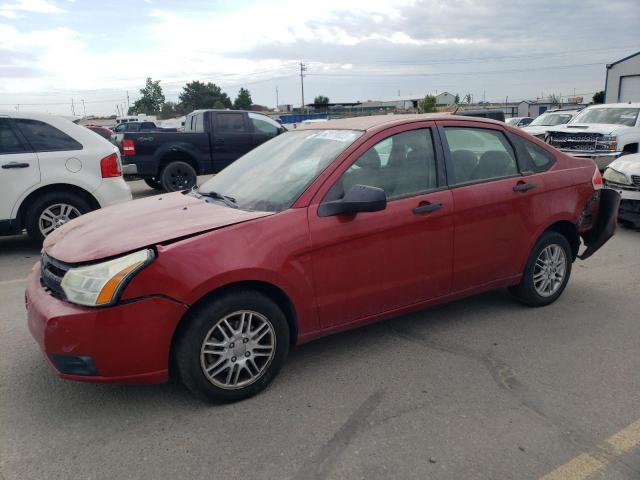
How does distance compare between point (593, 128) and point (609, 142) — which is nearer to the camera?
point (609, 142)

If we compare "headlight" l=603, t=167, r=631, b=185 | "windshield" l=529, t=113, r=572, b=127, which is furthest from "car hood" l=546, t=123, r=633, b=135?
"windshield" l=529, t=113, r=572, b=127

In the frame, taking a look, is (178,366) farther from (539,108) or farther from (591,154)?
(539,108)

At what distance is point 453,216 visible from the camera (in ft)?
12.8

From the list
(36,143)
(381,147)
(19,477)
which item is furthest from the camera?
(36,143)

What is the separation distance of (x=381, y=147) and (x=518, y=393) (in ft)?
5.92

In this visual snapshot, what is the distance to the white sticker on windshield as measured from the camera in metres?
3.71

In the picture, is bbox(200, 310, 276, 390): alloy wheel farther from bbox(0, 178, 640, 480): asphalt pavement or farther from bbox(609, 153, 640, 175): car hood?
bbox(609, 153, 640, 175): car hood

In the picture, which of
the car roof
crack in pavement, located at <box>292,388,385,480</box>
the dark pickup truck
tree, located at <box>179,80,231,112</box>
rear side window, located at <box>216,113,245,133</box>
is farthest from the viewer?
tree, located at <box>179,80,231,112</box>

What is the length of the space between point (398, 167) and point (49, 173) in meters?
4.75

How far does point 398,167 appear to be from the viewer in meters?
3.82

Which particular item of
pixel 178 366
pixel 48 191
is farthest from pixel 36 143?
pixel 178 366

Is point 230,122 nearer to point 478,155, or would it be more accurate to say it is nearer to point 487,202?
point 478,155

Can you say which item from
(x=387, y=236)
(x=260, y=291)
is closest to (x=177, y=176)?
(x=387, y=236)

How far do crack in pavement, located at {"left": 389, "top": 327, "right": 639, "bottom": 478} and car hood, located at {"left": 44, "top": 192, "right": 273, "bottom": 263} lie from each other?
1636 millimetres
